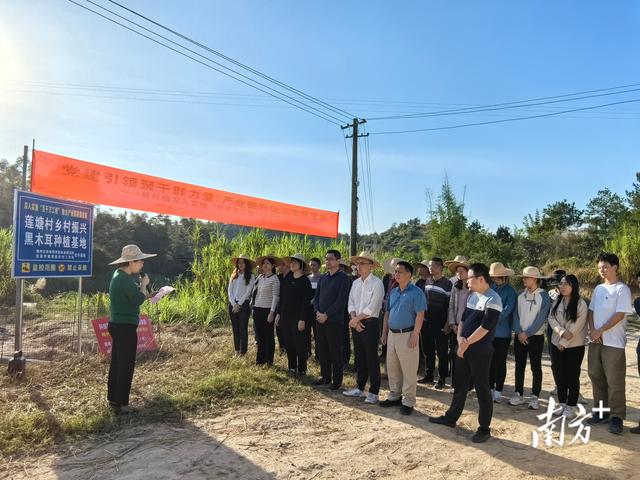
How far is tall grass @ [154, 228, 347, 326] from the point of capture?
30.7 ft

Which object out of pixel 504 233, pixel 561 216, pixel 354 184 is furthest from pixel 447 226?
pixel 561 216

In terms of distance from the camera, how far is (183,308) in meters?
9.17

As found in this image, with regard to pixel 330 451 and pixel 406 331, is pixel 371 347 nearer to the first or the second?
pixel 406 331

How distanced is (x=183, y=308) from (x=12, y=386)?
4542mm

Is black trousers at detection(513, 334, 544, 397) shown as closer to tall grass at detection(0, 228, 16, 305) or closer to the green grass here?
the green grass

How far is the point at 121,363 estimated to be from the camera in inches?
159

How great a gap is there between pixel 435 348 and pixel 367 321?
1.52m

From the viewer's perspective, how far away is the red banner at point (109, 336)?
589cm

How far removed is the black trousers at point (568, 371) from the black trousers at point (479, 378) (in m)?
1.05

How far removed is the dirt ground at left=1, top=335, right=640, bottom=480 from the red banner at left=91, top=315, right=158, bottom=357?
2535 millimetres

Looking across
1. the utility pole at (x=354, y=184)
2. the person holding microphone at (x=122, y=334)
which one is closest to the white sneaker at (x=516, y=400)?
the person holding microphone at (x=122, y=334)

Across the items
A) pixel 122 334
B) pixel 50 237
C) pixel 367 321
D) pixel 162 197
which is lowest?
pixel 122 334

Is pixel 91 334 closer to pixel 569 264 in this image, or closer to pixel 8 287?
pixel 8 287

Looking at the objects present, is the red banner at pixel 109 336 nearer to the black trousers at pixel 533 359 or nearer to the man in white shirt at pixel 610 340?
the black trousers at pixel 533 359
